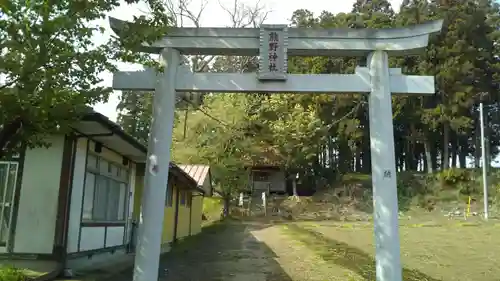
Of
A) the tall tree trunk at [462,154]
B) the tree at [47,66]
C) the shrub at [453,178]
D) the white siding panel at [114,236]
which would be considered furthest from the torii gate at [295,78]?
the tall tree trunk at [462,154]

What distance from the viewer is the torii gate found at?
8570mm

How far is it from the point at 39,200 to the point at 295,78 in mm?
5528

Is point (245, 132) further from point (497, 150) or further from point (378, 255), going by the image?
point (497, 150)

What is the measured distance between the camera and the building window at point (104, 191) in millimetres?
10703

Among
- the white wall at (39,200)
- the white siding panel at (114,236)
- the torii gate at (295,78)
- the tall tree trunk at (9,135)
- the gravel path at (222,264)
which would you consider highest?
the torii gate at (295,78)

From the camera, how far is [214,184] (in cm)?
3450

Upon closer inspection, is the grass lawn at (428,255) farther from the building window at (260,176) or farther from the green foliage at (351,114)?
the building window at (260,176)

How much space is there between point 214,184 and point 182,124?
196 inches

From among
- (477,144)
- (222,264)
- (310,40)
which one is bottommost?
(222,264)

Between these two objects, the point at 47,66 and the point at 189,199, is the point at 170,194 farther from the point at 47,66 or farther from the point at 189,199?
the point at 47,66

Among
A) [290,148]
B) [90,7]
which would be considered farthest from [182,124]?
[90,7]

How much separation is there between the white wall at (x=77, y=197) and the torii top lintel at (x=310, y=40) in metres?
2.74

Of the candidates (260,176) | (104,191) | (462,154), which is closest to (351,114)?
(260,176)

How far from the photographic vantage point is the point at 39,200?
30.3ft
